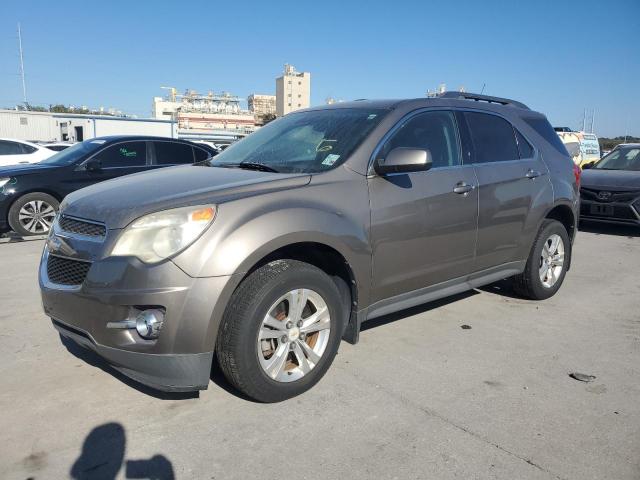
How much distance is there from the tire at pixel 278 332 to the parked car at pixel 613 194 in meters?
7.33

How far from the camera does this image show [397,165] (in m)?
3.31

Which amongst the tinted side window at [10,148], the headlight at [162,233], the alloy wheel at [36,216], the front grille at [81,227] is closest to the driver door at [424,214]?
the headlight at [162,233]

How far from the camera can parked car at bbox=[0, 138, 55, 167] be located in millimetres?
12578

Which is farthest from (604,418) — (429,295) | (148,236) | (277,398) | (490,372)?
(148,236)

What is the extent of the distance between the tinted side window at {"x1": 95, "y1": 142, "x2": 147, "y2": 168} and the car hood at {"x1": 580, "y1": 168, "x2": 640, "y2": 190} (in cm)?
755

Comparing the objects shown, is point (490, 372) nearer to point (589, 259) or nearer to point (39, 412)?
point (39, 412)

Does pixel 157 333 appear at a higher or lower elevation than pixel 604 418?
higher

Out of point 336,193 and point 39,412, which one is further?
point 336,193

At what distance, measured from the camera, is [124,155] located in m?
8.50

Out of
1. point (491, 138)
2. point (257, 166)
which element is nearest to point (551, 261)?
point (491, 138)

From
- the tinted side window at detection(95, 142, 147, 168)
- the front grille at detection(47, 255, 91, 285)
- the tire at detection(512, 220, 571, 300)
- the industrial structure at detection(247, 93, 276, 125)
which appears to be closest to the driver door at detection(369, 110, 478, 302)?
the tire at detection(512, 220, 571, 300)

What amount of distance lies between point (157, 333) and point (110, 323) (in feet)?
0.84

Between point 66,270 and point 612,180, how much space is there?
8928mm

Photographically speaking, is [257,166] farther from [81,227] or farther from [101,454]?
[101,454]
